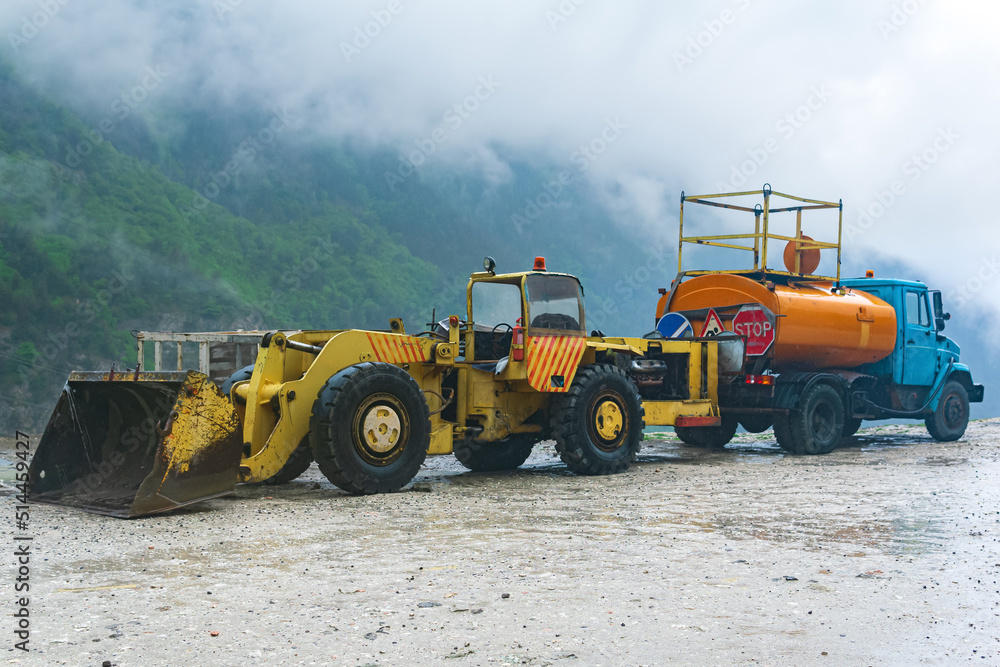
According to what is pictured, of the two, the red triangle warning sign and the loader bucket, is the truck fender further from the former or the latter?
the loader bucket

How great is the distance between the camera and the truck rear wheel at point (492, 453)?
11.3 meters

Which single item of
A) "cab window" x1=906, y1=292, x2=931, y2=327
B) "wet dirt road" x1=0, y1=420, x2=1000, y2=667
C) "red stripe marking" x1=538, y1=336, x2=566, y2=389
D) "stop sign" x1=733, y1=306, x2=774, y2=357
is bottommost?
"wet dirt road" x1=0, y1=420, x2=1000, y2=667

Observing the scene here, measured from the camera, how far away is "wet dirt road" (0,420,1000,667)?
404cm

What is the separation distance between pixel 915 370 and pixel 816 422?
277 centimetres

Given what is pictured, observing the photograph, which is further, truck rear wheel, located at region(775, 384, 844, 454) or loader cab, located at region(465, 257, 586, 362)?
truck rear wheel, located at region(775, 384, 844, 454)

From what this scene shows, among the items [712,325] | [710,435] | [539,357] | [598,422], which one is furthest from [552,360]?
[710,435]

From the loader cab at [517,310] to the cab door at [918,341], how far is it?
7.37 meters

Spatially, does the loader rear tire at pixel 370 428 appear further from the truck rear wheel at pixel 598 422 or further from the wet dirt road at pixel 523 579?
the truck rear wheel at pixel 598 422

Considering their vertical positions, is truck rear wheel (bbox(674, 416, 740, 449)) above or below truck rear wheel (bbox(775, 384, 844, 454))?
below

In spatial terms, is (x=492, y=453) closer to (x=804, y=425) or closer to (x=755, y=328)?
(x=755, y=328)

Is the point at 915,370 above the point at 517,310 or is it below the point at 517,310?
below

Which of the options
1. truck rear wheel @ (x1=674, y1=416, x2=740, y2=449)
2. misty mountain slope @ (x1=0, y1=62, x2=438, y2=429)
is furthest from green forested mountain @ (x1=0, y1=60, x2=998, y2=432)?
truck rear wheel @ (x1=674, y1=416, x2=740, y2=449)

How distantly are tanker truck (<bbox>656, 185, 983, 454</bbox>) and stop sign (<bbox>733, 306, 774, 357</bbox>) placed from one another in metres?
0.01

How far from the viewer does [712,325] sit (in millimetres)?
13500
